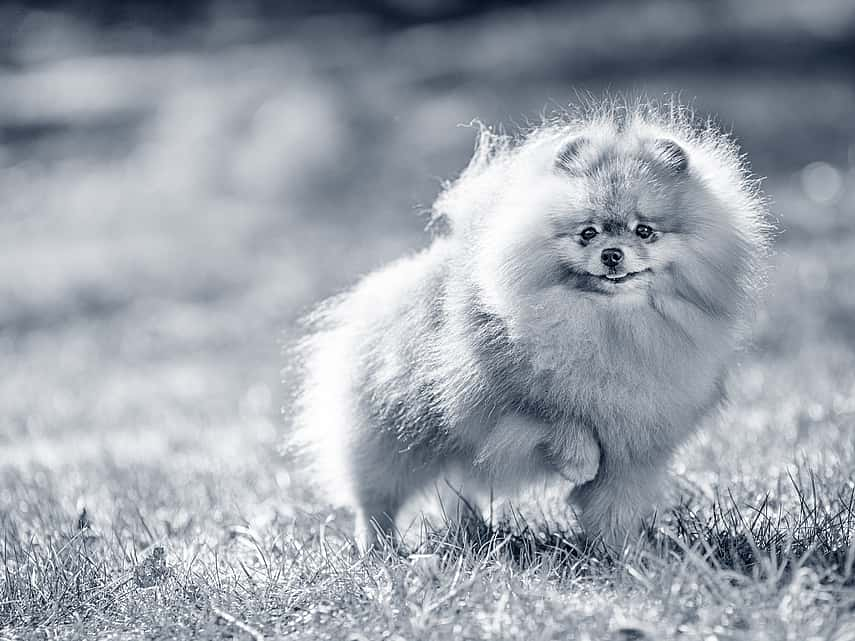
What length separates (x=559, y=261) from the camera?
3189mm

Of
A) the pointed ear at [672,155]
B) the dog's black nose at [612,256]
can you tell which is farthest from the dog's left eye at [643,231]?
the pointed ear at [672,155]

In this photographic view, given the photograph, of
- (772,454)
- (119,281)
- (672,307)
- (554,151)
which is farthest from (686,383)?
(119,281)

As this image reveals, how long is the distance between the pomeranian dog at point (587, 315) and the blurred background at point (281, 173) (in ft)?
4.41

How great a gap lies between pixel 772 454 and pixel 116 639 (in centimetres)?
287

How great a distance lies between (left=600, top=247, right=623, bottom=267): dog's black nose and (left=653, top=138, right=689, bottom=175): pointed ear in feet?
1.23

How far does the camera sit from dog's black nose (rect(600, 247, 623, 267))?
3.06m

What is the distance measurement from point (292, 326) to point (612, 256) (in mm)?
5911

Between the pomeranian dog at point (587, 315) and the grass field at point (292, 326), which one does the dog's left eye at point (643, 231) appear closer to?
the pomeranian dog at point (587, 315)

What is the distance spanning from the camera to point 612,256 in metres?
3.06

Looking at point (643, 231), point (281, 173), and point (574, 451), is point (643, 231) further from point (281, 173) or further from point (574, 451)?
point (281, 173)

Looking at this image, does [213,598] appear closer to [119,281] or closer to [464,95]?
[119,281]

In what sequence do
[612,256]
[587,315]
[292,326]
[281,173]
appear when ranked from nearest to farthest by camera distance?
[612,256]
[587,315]
[292,326]
[281,173]

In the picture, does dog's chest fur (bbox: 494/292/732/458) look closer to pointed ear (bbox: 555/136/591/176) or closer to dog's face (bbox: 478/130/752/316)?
dog's face (bbox: 478/130/752/316)

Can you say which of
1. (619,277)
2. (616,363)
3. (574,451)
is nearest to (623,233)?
(619,277)
